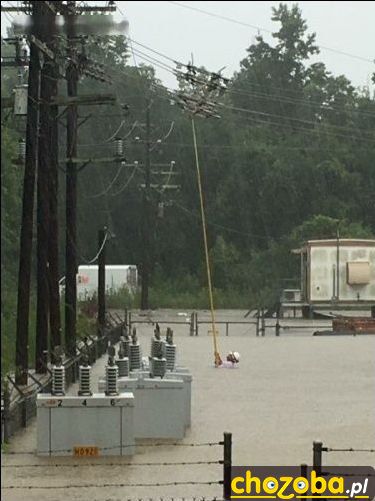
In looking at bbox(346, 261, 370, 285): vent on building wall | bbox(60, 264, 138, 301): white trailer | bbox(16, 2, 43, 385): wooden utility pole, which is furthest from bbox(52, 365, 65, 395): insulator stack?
bbox(60, 264, 138, 301): white trailer

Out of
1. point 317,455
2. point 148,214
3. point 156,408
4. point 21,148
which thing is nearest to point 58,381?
point 156,408

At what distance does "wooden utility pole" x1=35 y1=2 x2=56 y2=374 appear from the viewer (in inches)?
595

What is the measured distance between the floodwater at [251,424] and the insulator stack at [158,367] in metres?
0.66

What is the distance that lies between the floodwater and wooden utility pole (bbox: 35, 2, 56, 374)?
1064 millimetres

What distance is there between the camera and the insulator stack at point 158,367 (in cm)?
1177

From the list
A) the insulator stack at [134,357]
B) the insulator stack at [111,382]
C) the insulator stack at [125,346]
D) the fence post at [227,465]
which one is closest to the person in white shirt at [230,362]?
the insulator stack at [125,346]

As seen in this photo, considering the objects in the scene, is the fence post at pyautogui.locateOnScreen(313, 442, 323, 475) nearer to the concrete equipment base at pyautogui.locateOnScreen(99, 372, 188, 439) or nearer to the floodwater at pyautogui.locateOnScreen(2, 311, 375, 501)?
the floodwater at pyautogui.locateOnScreen(2, 311, 375, 501)

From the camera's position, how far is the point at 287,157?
1792cm

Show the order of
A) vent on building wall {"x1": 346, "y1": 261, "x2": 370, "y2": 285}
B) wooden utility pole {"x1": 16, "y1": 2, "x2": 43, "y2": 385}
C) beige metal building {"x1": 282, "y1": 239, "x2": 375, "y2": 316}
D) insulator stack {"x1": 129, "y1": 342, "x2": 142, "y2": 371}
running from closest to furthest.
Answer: insulator stack {"x1": 129, "y1": 342, "x2": 142, "y2": 371} < wooden utility pole {"x1": 16, "y1": 2, "x2": 43, "y2": 385} < beige metal building {"x1": 282, "y1": 239, "x2": 375, "y2": 316} < vent on building wall {"x1": 346, "y1": 261, "x2": 370, "y2": 285}

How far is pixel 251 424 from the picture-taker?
1209 cm

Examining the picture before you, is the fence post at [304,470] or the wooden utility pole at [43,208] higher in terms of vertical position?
the wooden utility pole at [43,208]

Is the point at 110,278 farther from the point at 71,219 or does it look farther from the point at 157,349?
the point at 157,349

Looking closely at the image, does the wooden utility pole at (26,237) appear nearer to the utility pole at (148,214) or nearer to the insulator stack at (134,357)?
the insulator stack at (134,357)

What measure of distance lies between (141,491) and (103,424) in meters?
1.67
